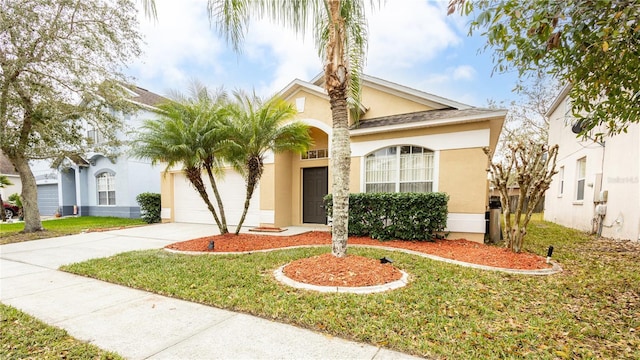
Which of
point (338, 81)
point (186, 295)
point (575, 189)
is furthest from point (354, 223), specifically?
point (575, 189)

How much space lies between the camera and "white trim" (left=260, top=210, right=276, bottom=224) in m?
11.1

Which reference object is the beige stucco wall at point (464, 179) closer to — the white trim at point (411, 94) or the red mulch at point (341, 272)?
the white trim at point (411, 94)

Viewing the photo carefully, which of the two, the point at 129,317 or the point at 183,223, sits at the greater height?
the point at 129,317

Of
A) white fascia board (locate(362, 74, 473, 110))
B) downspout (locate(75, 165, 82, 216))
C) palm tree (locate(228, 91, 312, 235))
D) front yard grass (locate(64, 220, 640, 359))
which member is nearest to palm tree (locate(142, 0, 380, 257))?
front yard grass (locate(64, 220, 640, 359))

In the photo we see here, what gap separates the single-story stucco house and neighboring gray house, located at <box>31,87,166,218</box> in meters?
4.29

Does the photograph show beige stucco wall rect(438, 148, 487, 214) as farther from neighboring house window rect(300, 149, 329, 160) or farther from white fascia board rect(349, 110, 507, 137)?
neighboring house window rect(300, 149, 329, 160)

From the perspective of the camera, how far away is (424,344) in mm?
2863

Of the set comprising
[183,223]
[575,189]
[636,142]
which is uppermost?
[636,142]

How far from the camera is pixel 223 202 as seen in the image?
13.1 metres

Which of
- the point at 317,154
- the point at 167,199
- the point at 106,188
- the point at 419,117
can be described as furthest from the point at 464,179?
the point at 106,188

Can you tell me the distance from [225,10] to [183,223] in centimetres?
1112

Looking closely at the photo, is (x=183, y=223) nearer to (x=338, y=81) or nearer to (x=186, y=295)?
(x=186, y=295)

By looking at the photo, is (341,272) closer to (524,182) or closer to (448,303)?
(448,303)

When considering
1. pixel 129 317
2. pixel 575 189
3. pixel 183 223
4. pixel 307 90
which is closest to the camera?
pixel 129 317
